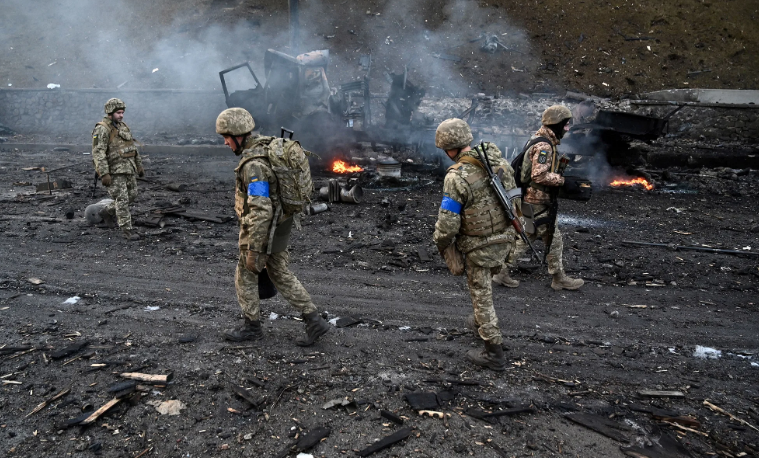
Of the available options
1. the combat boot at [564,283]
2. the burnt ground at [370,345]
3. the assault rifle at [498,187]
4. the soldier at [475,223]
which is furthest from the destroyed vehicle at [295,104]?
the assault rifle at [498,187]

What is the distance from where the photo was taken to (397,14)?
2256 centimetres

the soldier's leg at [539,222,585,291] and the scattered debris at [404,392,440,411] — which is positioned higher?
the soldier's leg at [539,222,585,291]

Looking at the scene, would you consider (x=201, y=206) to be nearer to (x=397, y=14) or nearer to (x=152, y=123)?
(x=152, y=123)

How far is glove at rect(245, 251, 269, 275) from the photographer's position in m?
4.14

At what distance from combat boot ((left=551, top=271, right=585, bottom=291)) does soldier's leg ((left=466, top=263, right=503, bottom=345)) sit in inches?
85.1

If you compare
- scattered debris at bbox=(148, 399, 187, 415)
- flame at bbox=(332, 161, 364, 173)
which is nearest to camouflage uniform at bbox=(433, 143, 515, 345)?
scattered debris at bbox=(148, 399, 187, 415)

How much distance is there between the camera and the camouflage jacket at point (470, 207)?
3.97 metres

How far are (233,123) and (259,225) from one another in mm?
864

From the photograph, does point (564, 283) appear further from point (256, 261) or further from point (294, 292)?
point (256, 261)

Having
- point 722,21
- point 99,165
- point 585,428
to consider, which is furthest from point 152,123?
point 722,21

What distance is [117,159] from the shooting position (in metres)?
7.38

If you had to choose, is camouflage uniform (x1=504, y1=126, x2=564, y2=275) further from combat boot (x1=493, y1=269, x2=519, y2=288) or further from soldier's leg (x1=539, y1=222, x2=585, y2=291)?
combat boot (x1=493, y1=269, x2=519, y2=288)

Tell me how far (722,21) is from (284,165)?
76.6 ft

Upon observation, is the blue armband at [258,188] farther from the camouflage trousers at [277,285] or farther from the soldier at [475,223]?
the soldier at [475,223]
